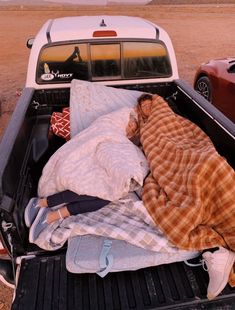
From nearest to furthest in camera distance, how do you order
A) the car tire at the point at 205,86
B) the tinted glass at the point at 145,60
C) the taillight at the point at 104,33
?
the taillight at the point at 104,33 → the tinted glass at the point at 145,60 → the car tire at the point at 205,86

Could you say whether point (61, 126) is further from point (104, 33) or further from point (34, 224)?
point (34, 224)

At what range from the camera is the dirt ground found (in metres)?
8.47

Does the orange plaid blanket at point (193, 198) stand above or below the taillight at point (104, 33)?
below

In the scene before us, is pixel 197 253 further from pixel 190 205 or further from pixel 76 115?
pixel 76 115

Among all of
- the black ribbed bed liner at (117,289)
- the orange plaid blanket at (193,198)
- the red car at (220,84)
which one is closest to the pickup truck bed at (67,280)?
the black ribbed bed liner at (117,289)

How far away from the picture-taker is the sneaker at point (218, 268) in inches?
75.4

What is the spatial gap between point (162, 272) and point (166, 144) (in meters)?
→ 1.19

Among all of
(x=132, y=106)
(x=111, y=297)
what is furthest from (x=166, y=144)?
(x=111, y=297)

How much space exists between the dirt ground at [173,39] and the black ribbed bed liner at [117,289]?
1277 millimetres

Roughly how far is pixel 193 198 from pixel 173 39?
13.3 m

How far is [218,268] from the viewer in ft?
6.44

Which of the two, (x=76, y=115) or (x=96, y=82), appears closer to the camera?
(x=76, y=115)

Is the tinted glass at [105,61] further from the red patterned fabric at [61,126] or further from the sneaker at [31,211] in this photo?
the sneaker at [31,211]

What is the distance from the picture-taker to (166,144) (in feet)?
9.61
